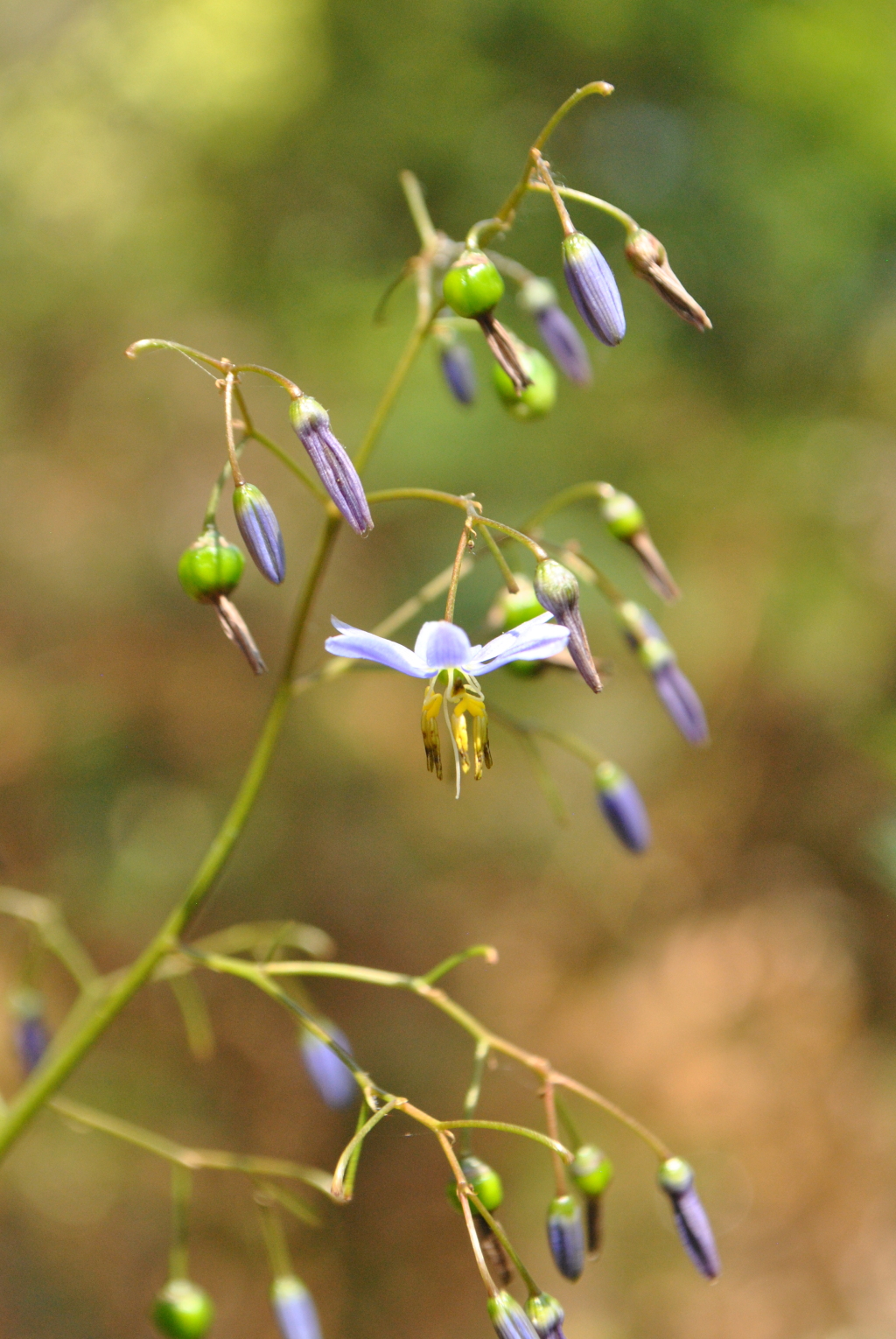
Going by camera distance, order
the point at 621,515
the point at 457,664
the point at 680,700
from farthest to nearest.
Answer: the point at 680,700 → the point at 621,515 → the point at 457,664

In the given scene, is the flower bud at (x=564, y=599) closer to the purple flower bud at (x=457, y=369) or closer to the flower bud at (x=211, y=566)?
the flower bud at (x=211, y=566)

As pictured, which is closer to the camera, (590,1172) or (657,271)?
(657,271)

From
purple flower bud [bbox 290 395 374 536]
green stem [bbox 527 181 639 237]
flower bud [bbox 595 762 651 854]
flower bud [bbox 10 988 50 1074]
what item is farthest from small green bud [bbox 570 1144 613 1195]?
green stem [bbox 527 181 639 237]

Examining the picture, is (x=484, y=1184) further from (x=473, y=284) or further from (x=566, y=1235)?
(x=473, y=284)

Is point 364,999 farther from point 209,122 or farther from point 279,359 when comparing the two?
point 209,122

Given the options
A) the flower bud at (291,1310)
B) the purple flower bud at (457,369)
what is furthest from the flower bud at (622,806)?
the flower bud at (291,1310)

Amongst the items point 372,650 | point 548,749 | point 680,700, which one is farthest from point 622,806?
point 548,749
